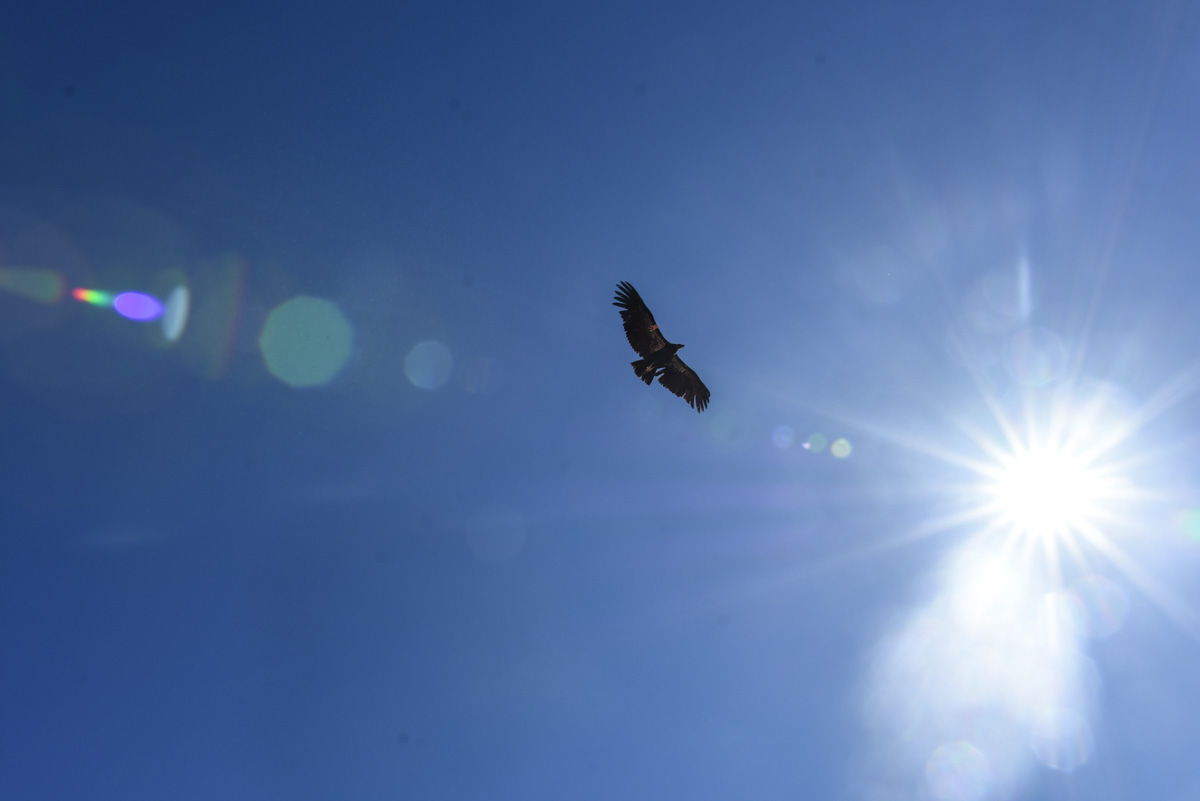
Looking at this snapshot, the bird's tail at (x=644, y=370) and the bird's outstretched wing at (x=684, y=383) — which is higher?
the bird's outstretched wing at (x=684, y=383)

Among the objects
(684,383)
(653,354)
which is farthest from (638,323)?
(684,383)

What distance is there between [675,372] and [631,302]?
2665 mm

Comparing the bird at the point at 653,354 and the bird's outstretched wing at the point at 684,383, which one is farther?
the bird's outstretched wing at the point at 684,383

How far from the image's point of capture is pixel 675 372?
16.8 m

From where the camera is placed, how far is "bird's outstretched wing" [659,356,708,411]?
1667 cm

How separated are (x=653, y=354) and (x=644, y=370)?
0.64m

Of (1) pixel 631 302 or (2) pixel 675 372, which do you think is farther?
(2) pixel 675 372

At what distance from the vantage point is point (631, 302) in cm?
1498

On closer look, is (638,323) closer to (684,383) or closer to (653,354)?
(653,354)

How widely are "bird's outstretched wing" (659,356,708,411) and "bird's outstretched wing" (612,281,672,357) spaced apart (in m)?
1.08

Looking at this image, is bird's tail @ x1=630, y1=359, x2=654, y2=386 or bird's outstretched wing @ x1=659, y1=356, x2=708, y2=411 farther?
bird's outstretched wing @ x1=659, y1=356, x2=708, y2=411

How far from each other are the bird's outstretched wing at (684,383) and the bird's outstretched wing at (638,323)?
108 centimetres

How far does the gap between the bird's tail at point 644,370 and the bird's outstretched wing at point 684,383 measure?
1.19ft

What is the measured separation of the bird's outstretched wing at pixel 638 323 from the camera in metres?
15.0
